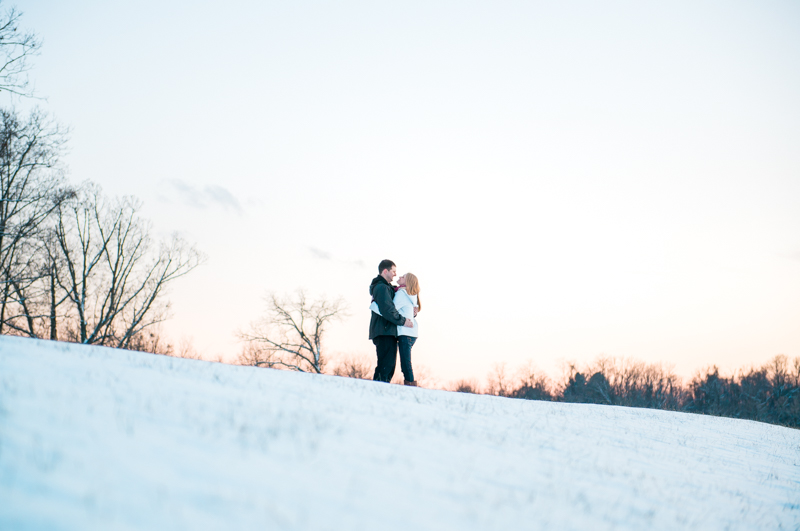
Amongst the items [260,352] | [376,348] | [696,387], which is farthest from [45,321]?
[696,387]

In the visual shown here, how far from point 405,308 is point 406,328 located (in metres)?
0.34

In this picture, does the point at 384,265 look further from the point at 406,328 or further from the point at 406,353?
the point at 406,353

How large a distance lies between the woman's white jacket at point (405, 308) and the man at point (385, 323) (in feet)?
0.26

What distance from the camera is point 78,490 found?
2107 millimetres

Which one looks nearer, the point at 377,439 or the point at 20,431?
the point at 20,431

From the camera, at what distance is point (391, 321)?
24.1ft

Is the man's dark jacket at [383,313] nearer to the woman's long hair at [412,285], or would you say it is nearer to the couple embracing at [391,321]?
the couple embracing at [391,321]

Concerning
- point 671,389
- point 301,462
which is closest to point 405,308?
point 301,462

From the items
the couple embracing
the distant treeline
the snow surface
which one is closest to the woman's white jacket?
the couple embracing

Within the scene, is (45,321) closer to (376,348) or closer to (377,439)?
(376,348)

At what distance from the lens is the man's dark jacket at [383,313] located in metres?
7.36

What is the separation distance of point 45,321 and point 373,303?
21.6m

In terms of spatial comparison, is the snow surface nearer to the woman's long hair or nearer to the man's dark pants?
the man's dark pants

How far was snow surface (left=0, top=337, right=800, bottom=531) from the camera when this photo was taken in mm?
2215
